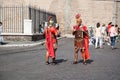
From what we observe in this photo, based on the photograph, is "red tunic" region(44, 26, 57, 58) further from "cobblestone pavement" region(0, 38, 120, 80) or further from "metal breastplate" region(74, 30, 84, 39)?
"metal breastplate" region(74, 30, 84, 39)

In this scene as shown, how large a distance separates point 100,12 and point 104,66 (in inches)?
1110

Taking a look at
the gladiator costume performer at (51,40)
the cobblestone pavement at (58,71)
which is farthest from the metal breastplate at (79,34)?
the cobblestone pavement at (58,71)

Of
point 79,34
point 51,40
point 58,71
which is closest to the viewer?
point 58,71

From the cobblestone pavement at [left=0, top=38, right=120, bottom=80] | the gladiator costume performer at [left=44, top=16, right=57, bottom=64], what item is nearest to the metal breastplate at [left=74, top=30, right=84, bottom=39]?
the gladiator costume performer at [left=44, top=16, right=57, bottom=64]

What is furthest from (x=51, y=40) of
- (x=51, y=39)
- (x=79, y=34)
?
(x=79, y=34)

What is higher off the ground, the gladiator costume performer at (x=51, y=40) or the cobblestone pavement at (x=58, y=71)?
the gladiator costume performer at (x=51, y=40)

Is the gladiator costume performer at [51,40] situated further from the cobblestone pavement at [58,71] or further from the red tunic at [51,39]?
the cobblestone pavement at [58,71]

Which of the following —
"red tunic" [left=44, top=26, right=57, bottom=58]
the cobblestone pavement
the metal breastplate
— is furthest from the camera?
the metal breastplate

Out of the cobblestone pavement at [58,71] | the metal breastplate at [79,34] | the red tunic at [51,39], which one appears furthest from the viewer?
the metal breastplate at [79,34]

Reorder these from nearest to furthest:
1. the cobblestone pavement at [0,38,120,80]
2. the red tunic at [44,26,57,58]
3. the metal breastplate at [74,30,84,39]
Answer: the cobblestone pavement at [0,38,120,80] < the red tunic at [44,26,57,58] < the metal breastplate at [74,30,84,39]

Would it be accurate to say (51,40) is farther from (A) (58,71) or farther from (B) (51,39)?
(A) (58,71)

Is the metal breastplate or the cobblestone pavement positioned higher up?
the metal breastplate

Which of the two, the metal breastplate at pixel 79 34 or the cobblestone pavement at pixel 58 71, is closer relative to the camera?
the cobblestone pavement at pixel 58 71

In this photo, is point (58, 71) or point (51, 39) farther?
point (51, 39)
